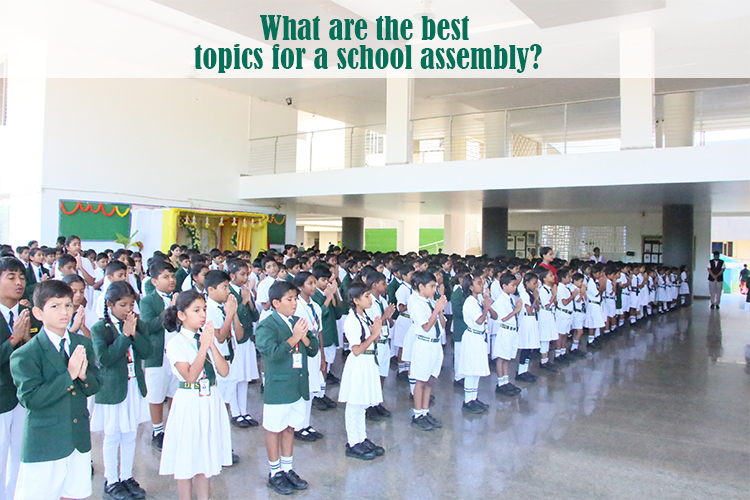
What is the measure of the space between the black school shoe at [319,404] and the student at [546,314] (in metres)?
2.97

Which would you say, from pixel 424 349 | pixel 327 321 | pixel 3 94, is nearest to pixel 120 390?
pixel 424 349

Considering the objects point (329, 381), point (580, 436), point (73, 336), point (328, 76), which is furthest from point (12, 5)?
point (580, 436)

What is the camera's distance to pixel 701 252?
1697 centimetres

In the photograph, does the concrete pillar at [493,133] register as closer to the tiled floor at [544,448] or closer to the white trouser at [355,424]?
the tiled floor at [544,448]

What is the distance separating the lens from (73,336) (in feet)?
8.40

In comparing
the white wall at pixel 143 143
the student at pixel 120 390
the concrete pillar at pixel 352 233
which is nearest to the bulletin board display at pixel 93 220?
the white wall at pixel 143 143

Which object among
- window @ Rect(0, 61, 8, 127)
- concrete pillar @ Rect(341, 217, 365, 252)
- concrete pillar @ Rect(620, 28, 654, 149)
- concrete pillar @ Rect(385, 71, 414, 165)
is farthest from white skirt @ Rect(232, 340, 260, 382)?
concrete pillar @ Rect(341, 217, 365, 252)

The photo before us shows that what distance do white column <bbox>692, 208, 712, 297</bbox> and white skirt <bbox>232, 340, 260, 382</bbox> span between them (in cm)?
1660

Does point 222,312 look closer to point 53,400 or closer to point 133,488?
point 133,488

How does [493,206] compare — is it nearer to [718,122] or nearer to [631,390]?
[718,122]

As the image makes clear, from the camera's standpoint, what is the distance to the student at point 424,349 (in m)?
4.41

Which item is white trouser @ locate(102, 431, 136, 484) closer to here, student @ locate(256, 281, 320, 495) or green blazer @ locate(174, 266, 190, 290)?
student @ locate(256, 281, 320, 495)

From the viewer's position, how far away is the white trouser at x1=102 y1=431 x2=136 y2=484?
3.14m

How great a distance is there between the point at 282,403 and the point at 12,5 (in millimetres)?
9327
